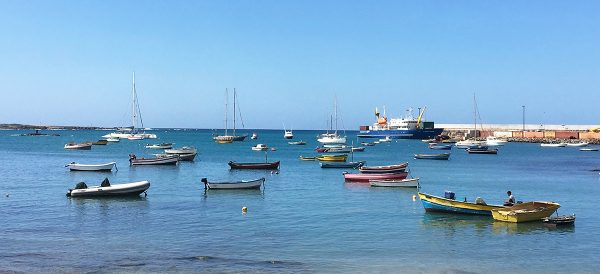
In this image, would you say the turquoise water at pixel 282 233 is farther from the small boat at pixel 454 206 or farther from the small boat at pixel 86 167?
the small boat at pixel 86 167

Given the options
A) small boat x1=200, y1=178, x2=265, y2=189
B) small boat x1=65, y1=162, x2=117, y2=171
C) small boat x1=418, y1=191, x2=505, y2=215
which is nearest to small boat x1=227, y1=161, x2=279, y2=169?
small boat x1=65, y1=162, x2=117, y2=171

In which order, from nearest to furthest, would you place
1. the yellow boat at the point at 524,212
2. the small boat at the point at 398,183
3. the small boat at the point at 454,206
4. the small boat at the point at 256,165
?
the yellow boat at the point at 524,212 < the small boat at the point at 454,206 < the small boat at the point at 398,183 < the small boat at the point at 256,165

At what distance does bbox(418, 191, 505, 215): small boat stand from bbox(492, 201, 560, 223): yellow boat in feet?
3.62

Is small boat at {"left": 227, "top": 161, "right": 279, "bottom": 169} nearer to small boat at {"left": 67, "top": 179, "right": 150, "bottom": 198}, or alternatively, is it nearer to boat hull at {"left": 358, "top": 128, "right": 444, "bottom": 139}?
small boat at {"left": 67, "top": 179, "right": 150, "bottom": 198}

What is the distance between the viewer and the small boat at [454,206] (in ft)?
112

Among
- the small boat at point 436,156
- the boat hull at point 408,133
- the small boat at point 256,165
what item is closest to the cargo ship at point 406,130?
the boat hull at point 408,133

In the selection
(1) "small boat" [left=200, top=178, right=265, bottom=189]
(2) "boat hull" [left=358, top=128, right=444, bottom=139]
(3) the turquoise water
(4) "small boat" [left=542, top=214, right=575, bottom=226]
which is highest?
(2) "boat hull" [left=358, top=128, right=444, bottom=139]

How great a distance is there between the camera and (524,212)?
3203 cm

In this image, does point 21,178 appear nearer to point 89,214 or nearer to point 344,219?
point 89,214

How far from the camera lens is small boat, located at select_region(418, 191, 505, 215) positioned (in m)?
34.3

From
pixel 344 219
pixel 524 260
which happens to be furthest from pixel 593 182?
pixel 524 260

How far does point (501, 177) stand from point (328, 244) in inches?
1645

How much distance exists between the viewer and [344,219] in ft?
112

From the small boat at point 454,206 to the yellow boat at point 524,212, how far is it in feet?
3.62
